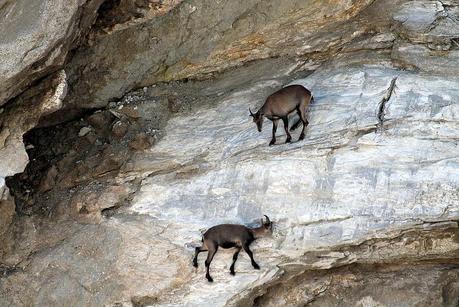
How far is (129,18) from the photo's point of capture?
43.0 ft

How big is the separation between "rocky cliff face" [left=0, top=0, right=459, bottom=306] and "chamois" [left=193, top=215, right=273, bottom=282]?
0.25m

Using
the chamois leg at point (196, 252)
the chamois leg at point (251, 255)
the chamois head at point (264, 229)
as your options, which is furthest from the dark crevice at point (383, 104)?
the chamois leg at point (196, 252)

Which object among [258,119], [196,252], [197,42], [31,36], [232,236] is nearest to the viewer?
[31,36]

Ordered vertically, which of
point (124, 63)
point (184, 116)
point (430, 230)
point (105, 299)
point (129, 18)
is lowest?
point (430, 230)

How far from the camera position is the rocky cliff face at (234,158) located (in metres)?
12.0

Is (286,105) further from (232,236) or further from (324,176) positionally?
(232,236)

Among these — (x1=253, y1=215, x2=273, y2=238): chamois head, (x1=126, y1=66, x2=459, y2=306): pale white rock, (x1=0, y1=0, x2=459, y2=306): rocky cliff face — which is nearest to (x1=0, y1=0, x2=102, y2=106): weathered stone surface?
(x1=0, y1=0, x2=459, y2=306): rocky cliff face

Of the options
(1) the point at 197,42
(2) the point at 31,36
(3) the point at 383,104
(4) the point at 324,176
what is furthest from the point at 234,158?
(2) the point at 31,36

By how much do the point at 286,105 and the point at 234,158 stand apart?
4.18ft

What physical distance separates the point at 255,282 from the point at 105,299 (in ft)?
8.36

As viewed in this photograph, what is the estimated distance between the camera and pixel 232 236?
12102 mm

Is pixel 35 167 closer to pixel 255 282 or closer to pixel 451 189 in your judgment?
pixel 255 282

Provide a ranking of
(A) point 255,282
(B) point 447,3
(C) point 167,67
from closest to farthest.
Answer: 1. (A) point 255,282
2. (B) point 447,3
3. (C) point 167,67

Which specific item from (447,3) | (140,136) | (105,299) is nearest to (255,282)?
(105,299)
